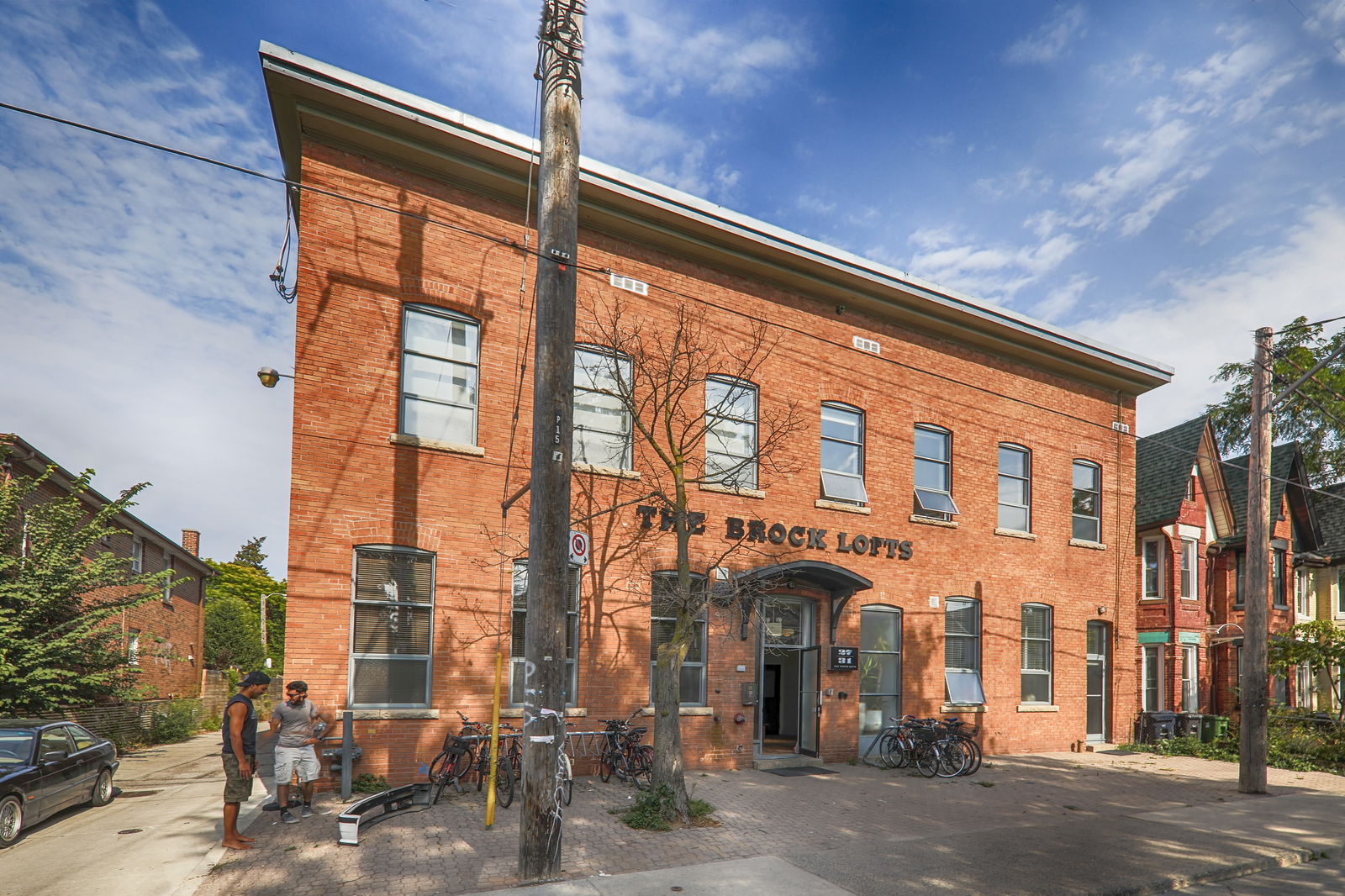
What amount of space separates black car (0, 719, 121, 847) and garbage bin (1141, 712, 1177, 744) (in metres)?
21.0

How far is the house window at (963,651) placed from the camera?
16594 millimetres

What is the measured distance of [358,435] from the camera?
11.4 meters

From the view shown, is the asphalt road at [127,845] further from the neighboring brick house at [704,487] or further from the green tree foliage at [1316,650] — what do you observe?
the green tree foliage at [1316,650]

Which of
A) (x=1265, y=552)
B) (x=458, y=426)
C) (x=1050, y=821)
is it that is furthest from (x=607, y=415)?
(x=1265, y=552)

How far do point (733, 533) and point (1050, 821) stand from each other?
6191 mm

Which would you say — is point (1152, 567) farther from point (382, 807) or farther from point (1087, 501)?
point (382, 807)

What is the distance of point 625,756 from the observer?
11.9 m

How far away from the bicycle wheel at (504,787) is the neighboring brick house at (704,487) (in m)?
1.15

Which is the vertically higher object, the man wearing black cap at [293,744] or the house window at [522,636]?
the house window at [522,636]

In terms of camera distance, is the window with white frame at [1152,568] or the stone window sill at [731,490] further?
the window with white frame at [1152,568]

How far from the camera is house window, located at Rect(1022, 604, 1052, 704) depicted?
58.5 feet

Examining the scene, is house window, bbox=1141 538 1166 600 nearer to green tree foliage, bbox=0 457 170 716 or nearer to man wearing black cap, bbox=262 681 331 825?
man wearing black cap, bbox=262 681 331 825

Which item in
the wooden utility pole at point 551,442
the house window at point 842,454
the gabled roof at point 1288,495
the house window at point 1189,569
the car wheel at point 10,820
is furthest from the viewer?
the gabled roof at point 1288,495

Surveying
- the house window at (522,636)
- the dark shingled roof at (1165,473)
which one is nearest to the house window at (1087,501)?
the dark shingled roof at (1165,473)
